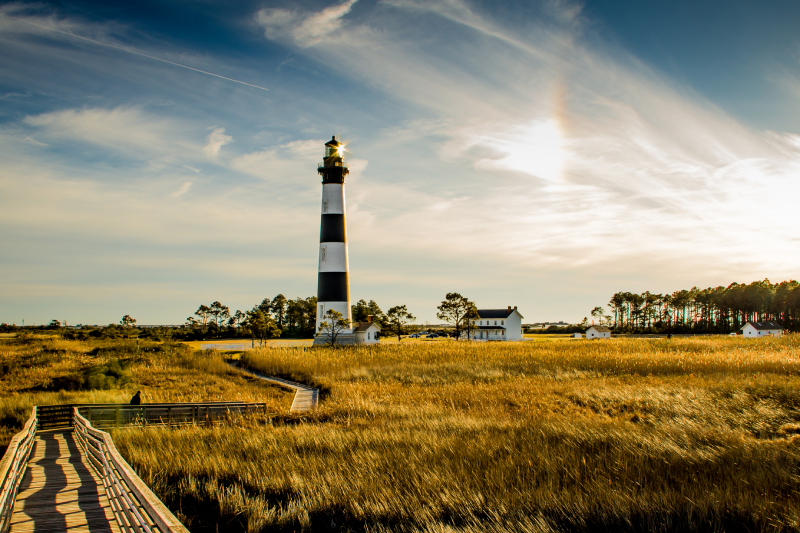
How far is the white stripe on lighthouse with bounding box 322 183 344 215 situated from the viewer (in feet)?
143

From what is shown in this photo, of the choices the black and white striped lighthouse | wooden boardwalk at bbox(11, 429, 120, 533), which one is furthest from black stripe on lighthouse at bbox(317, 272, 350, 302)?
wooden boardwalk at bbox(11, 429, 120, 533)

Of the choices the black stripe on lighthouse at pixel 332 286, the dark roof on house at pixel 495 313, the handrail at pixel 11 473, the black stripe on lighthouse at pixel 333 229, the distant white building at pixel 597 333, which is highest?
the black stripe on lighthouse at pixel 333 229

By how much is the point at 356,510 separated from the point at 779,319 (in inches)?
5739

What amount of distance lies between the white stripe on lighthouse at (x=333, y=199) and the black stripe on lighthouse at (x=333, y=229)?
57cm

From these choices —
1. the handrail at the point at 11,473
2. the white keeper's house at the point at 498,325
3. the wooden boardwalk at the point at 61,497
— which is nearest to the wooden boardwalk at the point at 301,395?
the wooden boardwalk at the point at 61,497

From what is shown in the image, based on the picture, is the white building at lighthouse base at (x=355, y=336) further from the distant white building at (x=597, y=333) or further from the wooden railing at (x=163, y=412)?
the distant white building at (x=597, y=333)

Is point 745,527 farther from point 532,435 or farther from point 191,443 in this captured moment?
point 191,443

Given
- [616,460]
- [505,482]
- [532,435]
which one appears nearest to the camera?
[505,482]

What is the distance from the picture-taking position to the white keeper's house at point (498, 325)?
8188 centimetres

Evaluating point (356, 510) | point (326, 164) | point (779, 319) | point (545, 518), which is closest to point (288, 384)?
point (356, 510)

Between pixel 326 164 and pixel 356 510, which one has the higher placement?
pixel 326 164

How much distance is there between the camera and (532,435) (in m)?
10.9

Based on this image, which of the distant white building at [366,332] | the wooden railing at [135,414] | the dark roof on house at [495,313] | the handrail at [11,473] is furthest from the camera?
the dark roof on house at [495,313]

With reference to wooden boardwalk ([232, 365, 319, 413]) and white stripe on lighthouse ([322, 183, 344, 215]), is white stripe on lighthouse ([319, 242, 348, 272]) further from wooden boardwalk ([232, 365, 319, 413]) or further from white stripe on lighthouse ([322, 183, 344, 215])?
wooden boardwalk ([232, 365, 319, 413])
